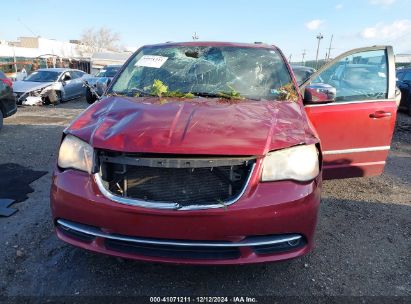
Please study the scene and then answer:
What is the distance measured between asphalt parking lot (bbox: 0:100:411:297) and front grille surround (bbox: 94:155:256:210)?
728 mm

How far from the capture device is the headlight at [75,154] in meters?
2.29

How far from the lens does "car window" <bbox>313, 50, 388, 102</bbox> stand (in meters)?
3.88

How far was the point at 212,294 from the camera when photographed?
2406 millimetres

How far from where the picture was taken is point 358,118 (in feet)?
12.1

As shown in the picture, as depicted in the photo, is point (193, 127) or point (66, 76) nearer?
point (193, 127)

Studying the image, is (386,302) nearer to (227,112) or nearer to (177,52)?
(227,112)

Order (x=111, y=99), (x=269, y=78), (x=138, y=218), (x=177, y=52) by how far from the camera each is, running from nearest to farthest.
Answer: (x=138, y=218) < (x=111, y=99) < (x=269, y=78) < (x=177, y=52)

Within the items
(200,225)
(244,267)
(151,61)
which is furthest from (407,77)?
(200,225)

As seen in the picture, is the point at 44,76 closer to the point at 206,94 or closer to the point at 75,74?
the point at 75,74

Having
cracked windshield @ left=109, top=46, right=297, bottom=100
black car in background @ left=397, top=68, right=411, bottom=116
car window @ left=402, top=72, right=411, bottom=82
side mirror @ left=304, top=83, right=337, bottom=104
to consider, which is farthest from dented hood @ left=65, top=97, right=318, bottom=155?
car window @ left=402, top=72, right=411, bottom=82

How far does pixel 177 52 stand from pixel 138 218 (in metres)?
2.28

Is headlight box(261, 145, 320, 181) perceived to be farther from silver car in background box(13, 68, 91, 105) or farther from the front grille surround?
silver car in background box(13, 68, 91, 105)

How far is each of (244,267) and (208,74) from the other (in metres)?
1.89

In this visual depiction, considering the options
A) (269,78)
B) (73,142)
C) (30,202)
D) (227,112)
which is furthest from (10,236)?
(269,78)
